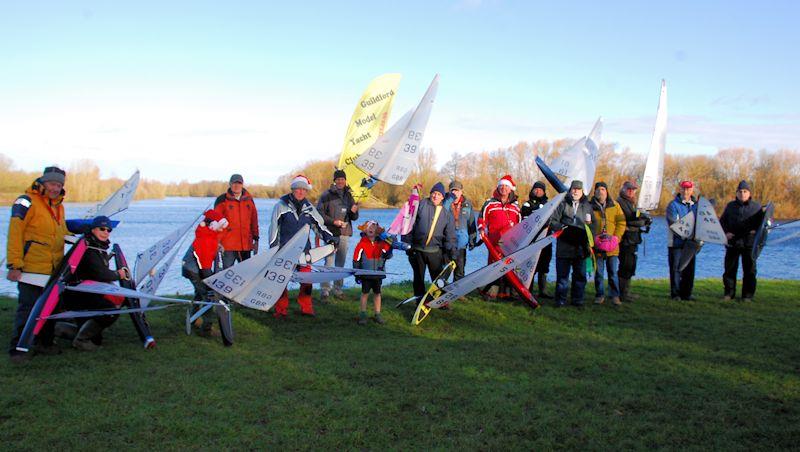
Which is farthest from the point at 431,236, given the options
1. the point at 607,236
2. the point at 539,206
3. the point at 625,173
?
the point at 625,173

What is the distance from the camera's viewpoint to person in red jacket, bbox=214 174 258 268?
8.98m

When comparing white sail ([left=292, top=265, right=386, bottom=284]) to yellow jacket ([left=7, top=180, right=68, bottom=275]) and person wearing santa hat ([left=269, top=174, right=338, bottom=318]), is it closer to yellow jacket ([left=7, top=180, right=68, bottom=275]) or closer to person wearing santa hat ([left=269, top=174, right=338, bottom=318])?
person wearing santa hat ([left=269, top=174, right=338, bottom=318])

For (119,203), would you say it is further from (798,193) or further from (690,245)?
(798,193)

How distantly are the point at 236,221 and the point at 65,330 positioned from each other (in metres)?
2.67

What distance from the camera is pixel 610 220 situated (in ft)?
34.6

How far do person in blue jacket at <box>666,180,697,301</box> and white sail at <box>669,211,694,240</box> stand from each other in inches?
2.7

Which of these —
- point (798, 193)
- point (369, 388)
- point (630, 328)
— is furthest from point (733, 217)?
point (798, 193)

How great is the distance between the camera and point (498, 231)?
1045cm

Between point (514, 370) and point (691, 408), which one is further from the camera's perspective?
point (514, 370)

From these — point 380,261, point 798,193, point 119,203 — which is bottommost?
point 380,261

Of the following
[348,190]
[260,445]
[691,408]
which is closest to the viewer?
[260,445]

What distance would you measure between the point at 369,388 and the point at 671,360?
11.4ft

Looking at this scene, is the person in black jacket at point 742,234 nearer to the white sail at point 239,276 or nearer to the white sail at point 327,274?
the white sail at point 327,274

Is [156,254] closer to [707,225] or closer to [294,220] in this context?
[294,220]
